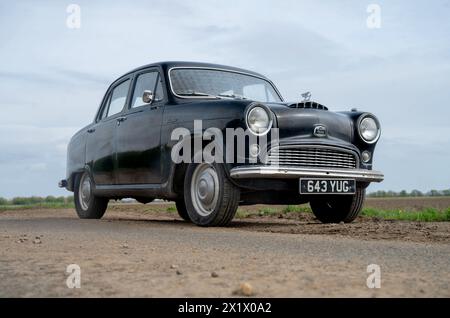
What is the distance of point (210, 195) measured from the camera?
6988mm

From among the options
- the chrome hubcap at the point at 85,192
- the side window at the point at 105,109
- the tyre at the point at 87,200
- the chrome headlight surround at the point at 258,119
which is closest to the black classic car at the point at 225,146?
the chrome headlight surround at the point at 258,119

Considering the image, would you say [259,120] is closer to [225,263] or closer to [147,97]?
[147,97]

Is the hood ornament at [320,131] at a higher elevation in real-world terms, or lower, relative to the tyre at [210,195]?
higher

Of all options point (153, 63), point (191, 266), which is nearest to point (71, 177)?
point (153, 63)

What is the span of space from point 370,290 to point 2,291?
1.67 metres

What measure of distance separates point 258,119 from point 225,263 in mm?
2963

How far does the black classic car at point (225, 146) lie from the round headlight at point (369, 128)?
0.04ft

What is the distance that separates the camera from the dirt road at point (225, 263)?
3020 millimetres

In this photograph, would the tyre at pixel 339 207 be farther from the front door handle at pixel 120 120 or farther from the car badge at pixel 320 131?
the front door handle at pixel 120 120

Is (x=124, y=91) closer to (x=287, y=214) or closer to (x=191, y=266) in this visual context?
(x=287, y=214)

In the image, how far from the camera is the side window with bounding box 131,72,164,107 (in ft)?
26.4

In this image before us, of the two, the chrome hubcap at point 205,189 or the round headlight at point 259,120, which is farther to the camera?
the chrome hubcap at point 205,189

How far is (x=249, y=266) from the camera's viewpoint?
12.3 ft

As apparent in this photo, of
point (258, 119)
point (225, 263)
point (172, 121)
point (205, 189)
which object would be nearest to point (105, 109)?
point (172, 121)
